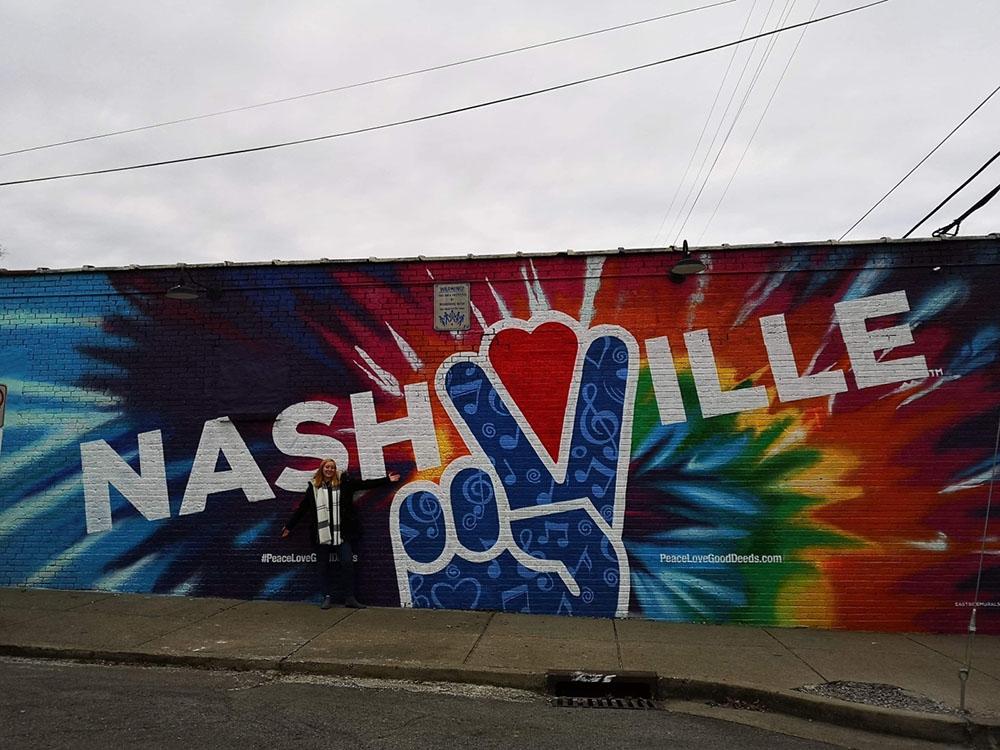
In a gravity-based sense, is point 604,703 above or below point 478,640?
below

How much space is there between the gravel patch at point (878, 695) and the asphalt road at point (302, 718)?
0.87 metres

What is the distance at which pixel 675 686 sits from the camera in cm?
620

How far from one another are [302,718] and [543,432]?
4308 mm

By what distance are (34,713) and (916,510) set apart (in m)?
8.52

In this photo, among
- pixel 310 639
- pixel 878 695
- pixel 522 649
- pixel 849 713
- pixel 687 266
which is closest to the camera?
pixel 849 713

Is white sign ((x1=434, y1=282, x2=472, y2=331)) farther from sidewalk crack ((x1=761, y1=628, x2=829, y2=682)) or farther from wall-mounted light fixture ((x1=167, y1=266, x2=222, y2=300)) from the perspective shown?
sidewalk crack ((x1=761, y1=628, x2=829, y2=682))

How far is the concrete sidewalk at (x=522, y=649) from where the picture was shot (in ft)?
19.7

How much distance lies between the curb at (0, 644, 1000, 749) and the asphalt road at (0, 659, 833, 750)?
0.15m

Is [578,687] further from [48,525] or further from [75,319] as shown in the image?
[75,319]

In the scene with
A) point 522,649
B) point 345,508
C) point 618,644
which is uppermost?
point 345,508

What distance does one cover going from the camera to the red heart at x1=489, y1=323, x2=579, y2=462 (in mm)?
8727

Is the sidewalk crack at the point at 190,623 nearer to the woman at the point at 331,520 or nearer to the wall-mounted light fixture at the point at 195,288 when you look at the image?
the woman at the point at 331,520

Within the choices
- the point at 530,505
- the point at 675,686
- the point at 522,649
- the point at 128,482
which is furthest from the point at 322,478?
the point at 675,686

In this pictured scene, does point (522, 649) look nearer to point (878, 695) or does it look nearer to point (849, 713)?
point (849, 713)
